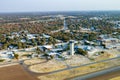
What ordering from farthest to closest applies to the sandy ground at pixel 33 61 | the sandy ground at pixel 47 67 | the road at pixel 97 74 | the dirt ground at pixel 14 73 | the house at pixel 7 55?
1. the house at pixel 7 55
2. the sandy ground at pixel 33 61
3. the sandy ground at pixel 47 67
4. the dirt ground at pixel 14 73
5. the road at pixel 97 74

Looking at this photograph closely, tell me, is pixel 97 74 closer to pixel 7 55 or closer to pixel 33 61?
pixel 33 61

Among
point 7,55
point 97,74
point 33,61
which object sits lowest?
point 97,74

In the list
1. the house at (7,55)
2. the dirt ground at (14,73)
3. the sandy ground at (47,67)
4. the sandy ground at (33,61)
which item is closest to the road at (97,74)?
the sandy ground at (47,67)

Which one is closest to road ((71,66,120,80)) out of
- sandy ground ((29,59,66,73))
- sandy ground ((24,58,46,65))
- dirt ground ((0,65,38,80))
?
sandy ground ((29,59,66,73))

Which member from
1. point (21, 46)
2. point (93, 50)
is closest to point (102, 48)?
point (93, 50)

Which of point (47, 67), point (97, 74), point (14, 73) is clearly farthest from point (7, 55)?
point (97, 74)

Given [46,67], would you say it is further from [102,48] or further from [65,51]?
[102,48]

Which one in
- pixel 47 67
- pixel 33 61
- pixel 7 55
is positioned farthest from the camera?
pixel 7 55

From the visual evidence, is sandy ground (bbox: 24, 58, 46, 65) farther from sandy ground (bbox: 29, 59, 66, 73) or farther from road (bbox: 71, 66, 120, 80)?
road (bbox: 71, 66, 120, 80)

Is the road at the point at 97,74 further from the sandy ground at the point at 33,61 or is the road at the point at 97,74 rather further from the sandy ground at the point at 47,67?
the sandy ground at the point at 33,61
